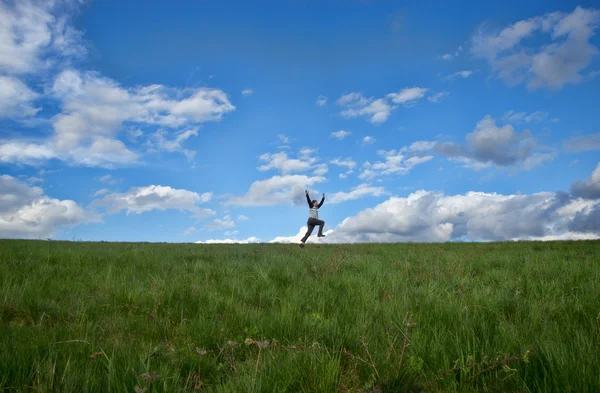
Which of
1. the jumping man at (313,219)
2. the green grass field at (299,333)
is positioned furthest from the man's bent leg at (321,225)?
the green grass field at (299,333)

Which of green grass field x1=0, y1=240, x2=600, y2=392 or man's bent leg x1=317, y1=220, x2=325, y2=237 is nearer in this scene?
green grass field x1=0, y1=240, x2=600, y2=392

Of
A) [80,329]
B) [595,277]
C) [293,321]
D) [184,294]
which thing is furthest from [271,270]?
[595,277]

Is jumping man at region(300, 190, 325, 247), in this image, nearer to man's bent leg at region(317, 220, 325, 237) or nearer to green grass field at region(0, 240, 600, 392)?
man's bent leg at region(317, 220, 325, 237)

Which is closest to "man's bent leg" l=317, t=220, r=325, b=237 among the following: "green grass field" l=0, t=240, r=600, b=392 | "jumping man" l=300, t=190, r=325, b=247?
"jumping man" l=300, t=190, r=325, b=247

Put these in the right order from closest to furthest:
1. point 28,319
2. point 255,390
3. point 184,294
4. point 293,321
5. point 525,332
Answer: point 255,390 → point 525,332 → point 293,321 → point 28,319 → point 184,294

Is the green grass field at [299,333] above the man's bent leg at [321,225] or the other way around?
the other way around

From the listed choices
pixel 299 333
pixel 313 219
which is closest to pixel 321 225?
pixel 313 219

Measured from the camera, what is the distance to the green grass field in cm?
233

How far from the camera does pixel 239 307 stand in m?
4.16

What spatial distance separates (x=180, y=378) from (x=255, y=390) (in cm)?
64

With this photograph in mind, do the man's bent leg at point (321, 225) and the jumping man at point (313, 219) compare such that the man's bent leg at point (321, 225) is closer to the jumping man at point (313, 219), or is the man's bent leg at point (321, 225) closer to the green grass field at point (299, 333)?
the jumping man at point (313, 219)

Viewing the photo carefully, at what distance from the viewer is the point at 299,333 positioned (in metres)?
3.27

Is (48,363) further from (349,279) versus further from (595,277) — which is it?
(595,277)

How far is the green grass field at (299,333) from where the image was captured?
2334mm
